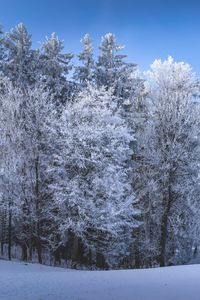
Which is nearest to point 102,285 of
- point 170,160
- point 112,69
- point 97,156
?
point 97,156

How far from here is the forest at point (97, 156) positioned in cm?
2309

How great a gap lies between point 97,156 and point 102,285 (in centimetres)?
Answer: 1006

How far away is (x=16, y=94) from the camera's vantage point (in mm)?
25172

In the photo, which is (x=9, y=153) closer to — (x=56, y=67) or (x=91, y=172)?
(x=91, y=172)

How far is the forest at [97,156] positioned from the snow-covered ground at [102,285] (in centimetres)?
581

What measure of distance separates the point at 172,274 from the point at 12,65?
2085cm

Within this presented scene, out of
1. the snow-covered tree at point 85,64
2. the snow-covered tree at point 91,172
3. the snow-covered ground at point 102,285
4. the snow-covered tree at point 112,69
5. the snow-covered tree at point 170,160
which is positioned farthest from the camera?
the snow-covered tree at point 85,64

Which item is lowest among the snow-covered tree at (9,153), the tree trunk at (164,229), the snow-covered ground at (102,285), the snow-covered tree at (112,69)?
the snow-covered ground at (102,285)

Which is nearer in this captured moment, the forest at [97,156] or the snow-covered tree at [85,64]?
the forest at [97,156]

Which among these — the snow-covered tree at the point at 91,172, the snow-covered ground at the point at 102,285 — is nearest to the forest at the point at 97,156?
the snow-covered tree at the point at 91,172

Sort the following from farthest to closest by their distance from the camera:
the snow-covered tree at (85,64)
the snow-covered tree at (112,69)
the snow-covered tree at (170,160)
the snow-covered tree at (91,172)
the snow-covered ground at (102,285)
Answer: the snow-covered tree at (85,64) < the snow-covered tree at (112,69) < the snow-covered tree at (170,160) < the snow-covered tree at (91,172) < the snow-covered ground at (102,285)

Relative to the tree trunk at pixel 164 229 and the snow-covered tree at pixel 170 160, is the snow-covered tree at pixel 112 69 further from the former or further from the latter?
the tree trunk at pixel 164 229

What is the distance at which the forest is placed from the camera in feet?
75.8

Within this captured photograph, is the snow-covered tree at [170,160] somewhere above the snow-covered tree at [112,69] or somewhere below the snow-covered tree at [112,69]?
below
